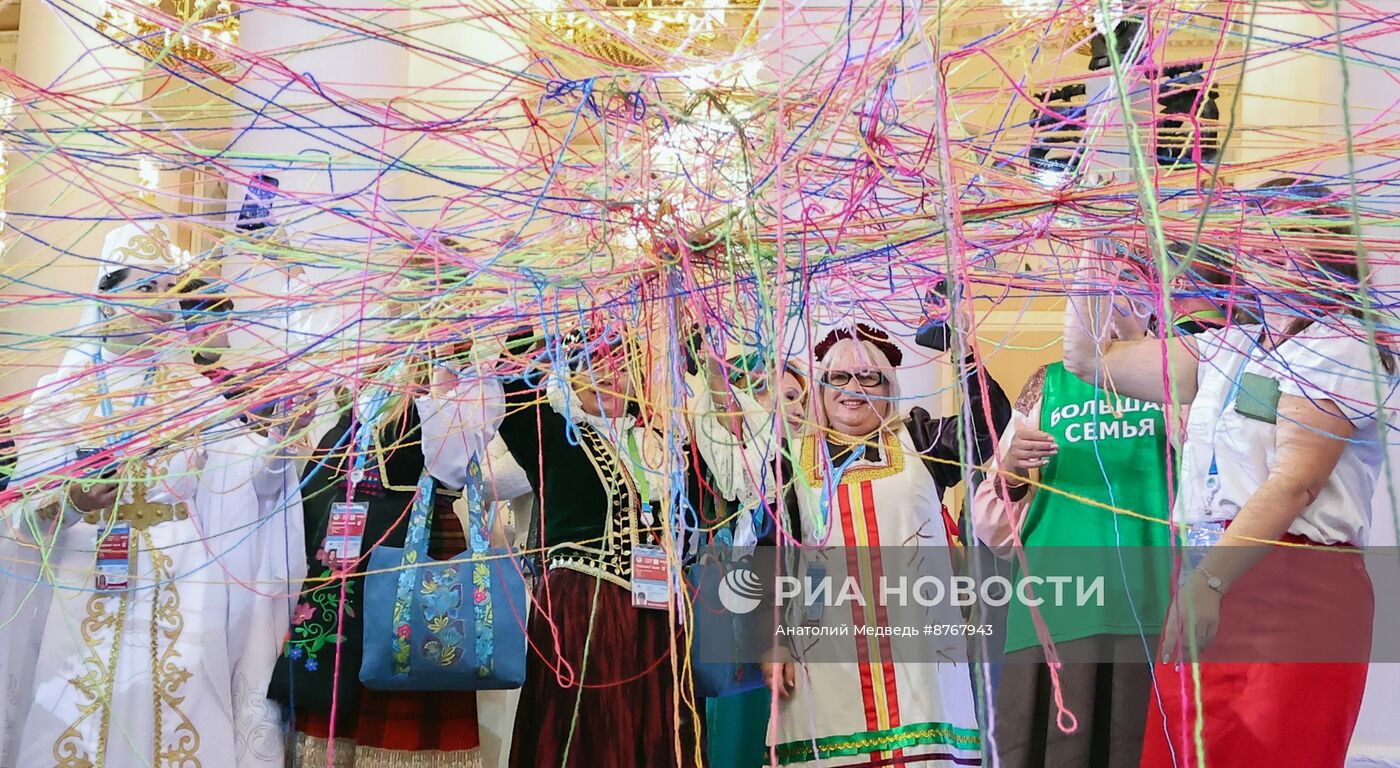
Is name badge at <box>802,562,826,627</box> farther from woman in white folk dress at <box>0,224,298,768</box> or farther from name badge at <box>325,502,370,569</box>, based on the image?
woman in white folk dress at <box>0,224,298,768</box>

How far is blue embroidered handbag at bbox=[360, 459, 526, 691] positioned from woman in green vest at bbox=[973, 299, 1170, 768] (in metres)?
0.89

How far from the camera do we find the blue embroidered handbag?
2.53m

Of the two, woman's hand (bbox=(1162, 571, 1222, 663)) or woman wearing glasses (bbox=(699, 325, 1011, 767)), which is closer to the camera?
woman's hand (bbox=(1162, 571, 1222, 663))

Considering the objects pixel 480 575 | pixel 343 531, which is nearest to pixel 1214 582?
pixel 480 575

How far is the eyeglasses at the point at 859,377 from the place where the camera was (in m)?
2.82

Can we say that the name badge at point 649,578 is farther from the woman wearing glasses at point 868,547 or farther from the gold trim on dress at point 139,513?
the gold trim on dress at point 139,513

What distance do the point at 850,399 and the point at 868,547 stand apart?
0.31 meters

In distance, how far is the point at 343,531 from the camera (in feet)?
9.01

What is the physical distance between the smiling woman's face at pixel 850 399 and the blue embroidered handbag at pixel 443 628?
74cm

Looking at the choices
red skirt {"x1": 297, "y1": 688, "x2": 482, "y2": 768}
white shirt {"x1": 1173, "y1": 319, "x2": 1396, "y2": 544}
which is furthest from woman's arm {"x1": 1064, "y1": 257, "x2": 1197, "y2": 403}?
red skirt {"x1": 297, "y1": 688, "x2": 482, "y2": 768}

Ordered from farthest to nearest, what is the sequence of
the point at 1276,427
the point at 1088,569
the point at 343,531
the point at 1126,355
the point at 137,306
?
the point at 343,531 → the point at 1088,569 → the point at 1126,355 → the point at 1276,427 → the point at 137,306

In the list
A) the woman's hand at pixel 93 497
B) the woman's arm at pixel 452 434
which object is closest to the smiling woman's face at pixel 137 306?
the woman's hand at pixel 93 497

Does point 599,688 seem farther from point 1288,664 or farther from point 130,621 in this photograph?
point 1288,664

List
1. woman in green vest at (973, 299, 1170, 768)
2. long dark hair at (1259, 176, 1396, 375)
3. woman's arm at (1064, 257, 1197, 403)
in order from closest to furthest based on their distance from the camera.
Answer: long dark hair at (1259, 176, 1396, 375) → woman's arm at (1064, 257, 1197, 403) → woman in green vest at (973, 299, 1170, 768)
